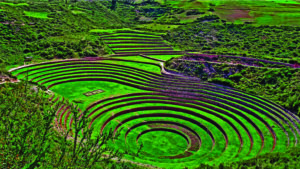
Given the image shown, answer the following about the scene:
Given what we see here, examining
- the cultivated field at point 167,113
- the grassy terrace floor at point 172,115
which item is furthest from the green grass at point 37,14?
the grassy terrace floor at point 172,115

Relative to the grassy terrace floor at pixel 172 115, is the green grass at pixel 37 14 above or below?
above

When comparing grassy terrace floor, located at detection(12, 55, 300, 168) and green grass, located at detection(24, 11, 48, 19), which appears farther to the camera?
green grass, located at detection(24, 11, 48, 19)

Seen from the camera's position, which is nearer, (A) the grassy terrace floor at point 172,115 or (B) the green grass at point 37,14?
(A) the grassy terrace floor at point 172,115

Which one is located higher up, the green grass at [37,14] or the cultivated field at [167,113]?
the green grass at [37,14]

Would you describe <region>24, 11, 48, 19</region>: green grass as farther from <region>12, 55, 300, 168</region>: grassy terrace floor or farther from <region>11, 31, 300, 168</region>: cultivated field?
<region>12, 55, 300, 168</region>: grassy terrace floor

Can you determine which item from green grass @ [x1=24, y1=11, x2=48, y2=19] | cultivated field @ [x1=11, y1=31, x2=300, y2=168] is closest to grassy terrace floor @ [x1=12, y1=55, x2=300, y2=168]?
cultivated field @ [x1=11, y1=31, x2=300, y2=168]

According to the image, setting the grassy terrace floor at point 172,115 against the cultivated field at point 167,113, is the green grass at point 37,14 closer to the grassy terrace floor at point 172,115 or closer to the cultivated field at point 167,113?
the cultivated field at point 167,113

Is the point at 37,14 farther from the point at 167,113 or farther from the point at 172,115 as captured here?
the point at 172,115

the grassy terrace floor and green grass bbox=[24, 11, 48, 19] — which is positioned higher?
green grass bbox=[24, 11, 48, 19]
